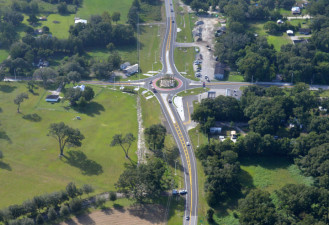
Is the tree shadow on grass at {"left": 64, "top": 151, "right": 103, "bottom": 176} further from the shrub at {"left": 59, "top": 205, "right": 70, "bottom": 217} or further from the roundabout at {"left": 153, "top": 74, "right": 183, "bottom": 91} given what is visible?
the roundabout at {"left": 153, "top": 74, "right": 183, "bottom": 91}

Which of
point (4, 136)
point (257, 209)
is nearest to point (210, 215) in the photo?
point (257, 209)

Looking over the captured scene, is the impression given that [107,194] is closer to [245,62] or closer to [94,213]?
[94,213]

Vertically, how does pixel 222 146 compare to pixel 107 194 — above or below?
above

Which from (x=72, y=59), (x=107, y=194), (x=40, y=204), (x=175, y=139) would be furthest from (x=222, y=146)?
(x=72, y=59)

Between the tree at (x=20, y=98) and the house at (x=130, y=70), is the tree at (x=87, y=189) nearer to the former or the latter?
the tree at (x=20, y=98)

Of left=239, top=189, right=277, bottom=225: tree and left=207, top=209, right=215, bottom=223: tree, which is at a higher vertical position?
left=239, top=189, right=277, bottom=225: tree

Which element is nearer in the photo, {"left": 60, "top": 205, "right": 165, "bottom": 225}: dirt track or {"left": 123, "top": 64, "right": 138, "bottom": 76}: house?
{"left": 60, "top": 205, "right": 165, "bottom": 225}: dirt track

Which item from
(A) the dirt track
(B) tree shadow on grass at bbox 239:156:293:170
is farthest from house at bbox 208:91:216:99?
(A) the dirt track
